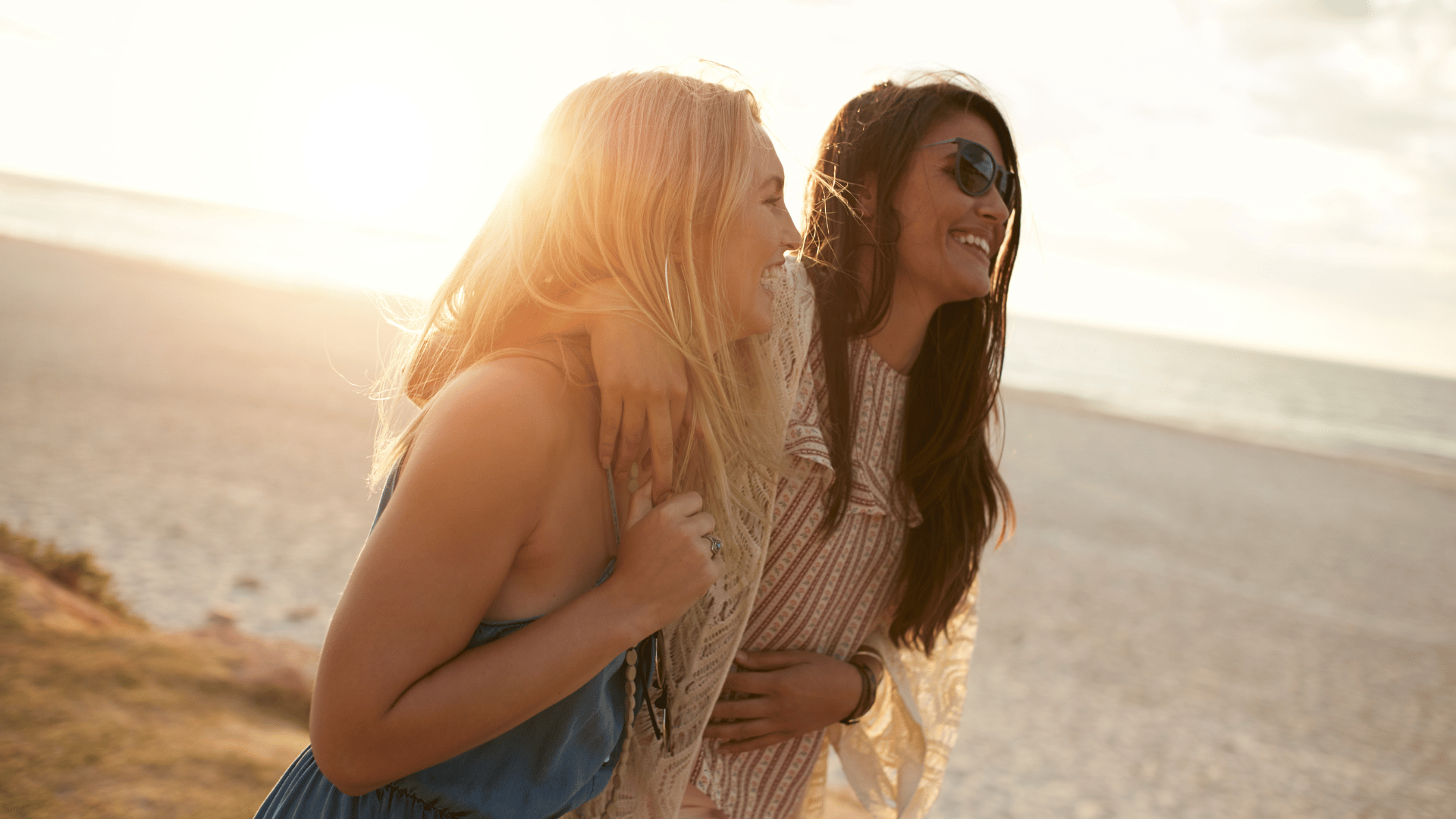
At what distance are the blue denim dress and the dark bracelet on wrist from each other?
0.83 m

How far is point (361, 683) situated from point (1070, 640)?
7.18 meters

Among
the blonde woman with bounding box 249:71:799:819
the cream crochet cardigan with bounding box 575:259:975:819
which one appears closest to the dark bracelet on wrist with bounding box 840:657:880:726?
the cream crochet cardigan with bounding box 575:259:975:819

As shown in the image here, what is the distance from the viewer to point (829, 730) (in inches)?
95.0

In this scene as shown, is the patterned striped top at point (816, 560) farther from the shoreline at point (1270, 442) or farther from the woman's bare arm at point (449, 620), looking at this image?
the shoreline at point (1270, 442)

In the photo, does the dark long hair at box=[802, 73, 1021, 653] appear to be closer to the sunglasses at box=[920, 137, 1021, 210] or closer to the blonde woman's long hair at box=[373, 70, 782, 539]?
the sunglasses at box=[920, 137, 1021, 210]

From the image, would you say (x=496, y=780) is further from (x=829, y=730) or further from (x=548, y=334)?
(x=829, y=730)

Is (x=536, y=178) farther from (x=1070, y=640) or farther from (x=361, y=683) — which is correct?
(x=1070, y=640)

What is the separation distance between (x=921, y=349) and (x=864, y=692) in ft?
3.07

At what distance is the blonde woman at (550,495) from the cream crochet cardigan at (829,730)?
66mm

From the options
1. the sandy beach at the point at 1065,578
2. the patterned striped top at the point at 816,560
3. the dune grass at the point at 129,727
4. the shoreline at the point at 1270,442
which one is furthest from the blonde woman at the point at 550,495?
the shoreline at the point at 1270,442

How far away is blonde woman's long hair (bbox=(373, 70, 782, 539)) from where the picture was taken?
57.3 inches

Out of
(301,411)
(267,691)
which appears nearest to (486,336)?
(267,691)

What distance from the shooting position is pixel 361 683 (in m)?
1.15

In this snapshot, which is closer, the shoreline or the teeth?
the teeth
